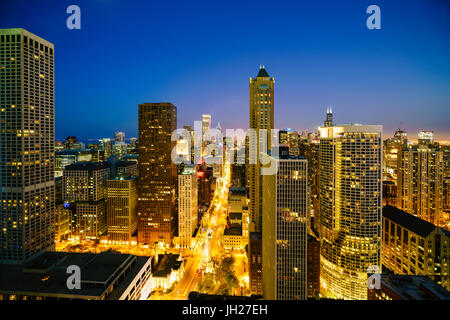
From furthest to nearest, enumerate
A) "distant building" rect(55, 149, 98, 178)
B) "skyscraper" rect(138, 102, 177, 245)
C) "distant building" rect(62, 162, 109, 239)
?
"distant building" rect(55, 149, 98, 178)
"distant building" rect(62, 162, 109, 239)
"skyscraper" rect(138, 102, 177, 245)

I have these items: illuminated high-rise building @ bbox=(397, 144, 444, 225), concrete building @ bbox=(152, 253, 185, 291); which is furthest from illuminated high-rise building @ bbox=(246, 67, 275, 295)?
illuminated high-rise building @ bbox=(397, 144, 444, 225)

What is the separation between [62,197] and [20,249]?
18.7 m

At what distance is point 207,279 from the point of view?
18.4 metres

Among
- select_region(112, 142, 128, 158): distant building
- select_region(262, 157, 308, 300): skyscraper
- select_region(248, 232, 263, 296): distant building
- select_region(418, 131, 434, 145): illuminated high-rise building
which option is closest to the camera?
select_region(262, 157, 308, 300): skyscraper

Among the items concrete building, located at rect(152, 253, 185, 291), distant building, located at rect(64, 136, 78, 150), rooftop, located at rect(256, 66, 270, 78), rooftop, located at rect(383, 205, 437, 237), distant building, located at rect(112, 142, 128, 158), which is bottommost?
concrete building, located at rect(152, 253, 185, 291)

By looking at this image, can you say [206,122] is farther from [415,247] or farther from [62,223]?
[415,247]

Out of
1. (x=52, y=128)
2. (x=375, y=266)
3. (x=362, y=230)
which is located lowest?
(x=375, y=266)

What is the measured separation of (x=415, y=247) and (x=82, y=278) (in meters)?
21.7

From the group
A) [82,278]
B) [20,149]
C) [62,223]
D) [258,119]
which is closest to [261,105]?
[258,119]

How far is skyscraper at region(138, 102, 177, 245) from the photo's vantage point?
86.6ft

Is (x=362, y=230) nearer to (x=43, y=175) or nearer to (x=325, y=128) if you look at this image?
(x=325, y=128)

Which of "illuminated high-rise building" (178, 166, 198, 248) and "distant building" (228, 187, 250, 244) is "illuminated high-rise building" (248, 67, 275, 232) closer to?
"distant building" (228, 187, 250, 244)

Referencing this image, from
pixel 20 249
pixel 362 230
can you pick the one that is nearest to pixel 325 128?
pixel 362 230

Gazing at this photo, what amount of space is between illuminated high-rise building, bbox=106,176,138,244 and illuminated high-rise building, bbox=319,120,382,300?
2115 centimetres
